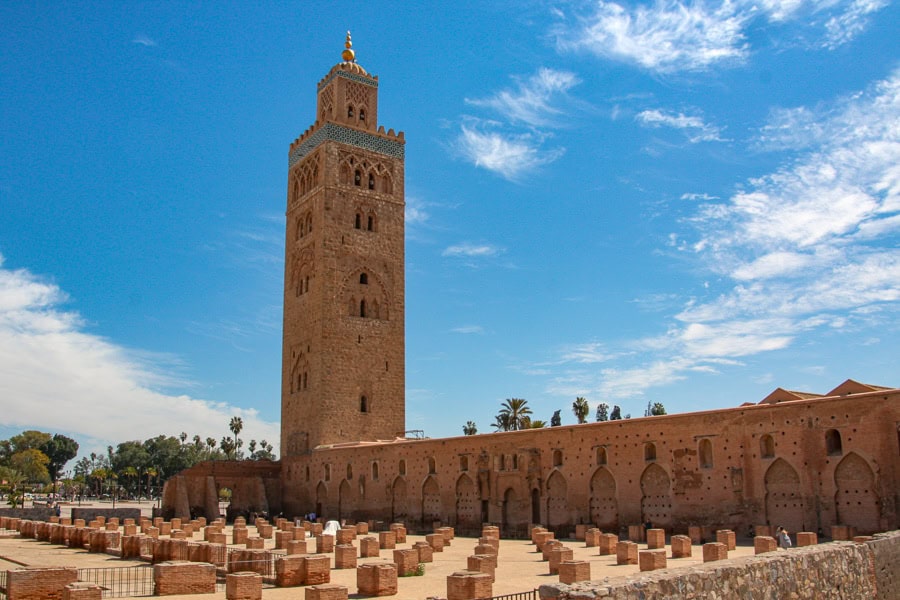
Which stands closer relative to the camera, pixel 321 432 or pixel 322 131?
pixel 321 432

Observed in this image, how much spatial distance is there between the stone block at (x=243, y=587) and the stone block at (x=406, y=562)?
4.11 metres

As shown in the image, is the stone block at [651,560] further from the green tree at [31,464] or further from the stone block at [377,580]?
the green tree at [31,464]

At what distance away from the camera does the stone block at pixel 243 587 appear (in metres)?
12.4

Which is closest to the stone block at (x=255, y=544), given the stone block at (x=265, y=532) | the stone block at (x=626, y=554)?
the stone block at (x=265, y=532)

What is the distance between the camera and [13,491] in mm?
44750

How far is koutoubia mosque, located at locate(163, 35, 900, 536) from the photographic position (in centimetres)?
1906

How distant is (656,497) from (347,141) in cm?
2446

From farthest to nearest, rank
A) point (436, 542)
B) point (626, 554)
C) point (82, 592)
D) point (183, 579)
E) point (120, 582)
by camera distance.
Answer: point (436, 542)
point (626, 554)
point (120, 582)
point (183, 579)
point (82, 592)

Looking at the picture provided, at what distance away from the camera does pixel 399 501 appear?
3086 cm

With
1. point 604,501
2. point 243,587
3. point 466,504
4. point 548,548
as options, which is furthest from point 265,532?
point 243,587

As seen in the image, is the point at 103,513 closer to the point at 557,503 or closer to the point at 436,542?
the point at 436,542

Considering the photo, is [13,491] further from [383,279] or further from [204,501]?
[383,279]

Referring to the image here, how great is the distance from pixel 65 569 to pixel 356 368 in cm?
2467

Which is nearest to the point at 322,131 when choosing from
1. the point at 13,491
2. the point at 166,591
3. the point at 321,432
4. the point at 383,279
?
the point at 383,279
